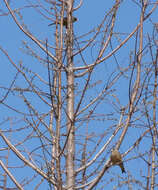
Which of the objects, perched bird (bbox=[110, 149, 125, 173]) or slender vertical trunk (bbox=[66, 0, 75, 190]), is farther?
slender vertical trunk (bbox=[66, 0, 75, 190])

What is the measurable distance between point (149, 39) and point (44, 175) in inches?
53.3

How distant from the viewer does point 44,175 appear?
11.5ft

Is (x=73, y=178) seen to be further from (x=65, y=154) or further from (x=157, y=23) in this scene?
→ (x=157, y=23)

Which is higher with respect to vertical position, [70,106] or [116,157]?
[70,106]

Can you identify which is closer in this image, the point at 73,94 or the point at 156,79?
the point at 156,79

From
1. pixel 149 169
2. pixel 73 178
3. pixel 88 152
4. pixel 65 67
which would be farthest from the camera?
pixel 65 67

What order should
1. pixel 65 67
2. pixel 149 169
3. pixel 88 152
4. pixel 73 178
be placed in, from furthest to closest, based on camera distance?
pixel 65 67 → pixel 88 152 → pixel 73 178 → pixel 149 169

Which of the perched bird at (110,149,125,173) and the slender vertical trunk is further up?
the slender vertical trunk

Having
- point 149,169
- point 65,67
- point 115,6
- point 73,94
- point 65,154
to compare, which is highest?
point 115,6

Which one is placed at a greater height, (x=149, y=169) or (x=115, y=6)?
(x=115, y=6)

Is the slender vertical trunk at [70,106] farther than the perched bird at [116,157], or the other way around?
the slender vertical trunk at [70,106]

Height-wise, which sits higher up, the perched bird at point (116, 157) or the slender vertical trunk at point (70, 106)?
the slender vertical trunk at point (70, 106)

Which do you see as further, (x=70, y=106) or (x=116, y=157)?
(x=70, y=106)

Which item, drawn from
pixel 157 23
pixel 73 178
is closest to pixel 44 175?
pixel 73 178
